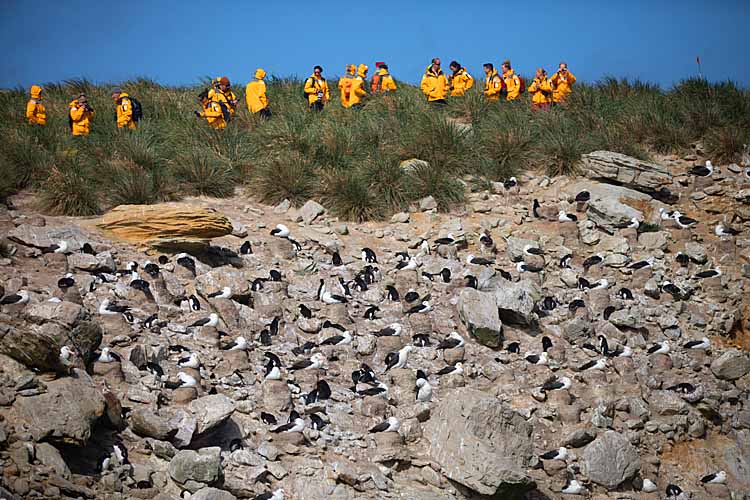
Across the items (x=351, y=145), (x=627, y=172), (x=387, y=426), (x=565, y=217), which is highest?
(x=351, y=145)

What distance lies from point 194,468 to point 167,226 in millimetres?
5548

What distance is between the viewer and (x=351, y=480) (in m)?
9.00

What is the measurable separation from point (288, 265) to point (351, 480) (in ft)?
16.6

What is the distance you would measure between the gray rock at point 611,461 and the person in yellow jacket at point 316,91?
12165mm

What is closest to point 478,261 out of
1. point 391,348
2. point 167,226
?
point 391,348

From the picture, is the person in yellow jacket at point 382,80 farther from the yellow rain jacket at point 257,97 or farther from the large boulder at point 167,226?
the large boulder at point 167,226

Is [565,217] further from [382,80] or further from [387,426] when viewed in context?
[382,80]

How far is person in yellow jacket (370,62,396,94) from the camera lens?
847 inches

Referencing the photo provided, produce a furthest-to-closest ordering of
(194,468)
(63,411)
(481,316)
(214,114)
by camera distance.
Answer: (214,114) → (481,316) → (194,468) → (63,411)

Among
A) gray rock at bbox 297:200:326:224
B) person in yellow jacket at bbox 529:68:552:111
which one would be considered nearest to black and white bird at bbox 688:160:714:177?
person in yellow jacket at bbox 529:68:552:111

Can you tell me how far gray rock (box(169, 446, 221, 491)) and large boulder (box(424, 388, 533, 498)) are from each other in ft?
9.46

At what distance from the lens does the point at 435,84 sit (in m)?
19.7

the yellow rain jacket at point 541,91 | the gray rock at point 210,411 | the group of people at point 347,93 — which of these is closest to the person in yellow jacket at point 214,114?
the group of people at point 347,93

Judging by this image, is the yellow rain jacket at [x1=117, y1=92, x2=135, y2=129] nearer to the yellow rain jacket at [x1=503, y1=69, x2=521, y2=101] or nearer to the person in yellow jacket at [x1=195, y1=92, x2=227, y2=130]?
the person in yellow jacket at [x1=195, y1=92, x2=227, y2=130]
